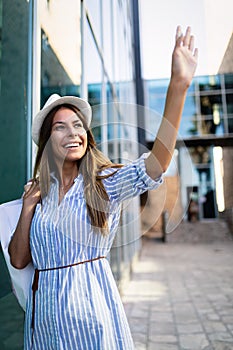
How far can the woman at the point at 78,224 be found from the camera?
963mm

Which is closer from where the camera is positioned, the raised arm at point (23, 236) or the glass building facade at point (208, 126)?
the raised arm at point (23, 236)

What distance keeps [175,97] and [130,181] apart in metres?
0.28

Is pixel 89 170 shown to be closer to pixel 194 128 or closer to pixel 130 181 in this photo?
pixel 130 181

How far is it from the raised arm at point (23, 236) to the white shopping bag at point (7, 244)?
0.09ft

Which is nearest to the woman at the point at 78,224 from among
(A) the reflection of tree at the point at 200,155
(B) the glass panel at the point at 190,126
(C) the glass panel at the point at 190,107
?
(B) the glass panel at the point at 190,126

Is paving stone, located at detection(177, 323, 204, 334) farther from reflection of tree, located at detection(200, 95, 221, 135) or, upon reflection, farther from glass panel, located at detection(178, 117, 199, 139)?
reflection of tree, located at detection(200, 95, 221, 135)

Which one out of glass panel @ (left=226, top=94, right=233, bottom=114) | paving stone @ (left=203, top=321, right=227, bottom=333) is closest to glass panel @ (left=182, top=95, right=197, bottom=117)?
glass panel @ (left=226, top=94, right=233, bottom=114)

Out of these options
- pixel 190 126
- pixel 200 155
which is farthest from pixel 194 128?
pixel 200 155

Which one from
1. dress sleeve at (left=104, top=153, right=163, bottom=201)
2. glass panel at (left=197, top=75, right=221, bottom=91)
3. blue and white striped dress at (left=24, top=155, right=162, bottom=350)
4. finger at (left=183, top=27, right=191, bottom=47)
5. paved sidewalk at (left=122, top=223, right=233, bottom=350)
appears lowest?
paved sidewalk at (left=122, top=223, right=233, bottom=350)

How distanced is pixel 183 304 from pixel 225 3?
347cm

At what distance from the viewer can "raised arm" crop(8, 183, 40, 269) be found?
1.03 meters

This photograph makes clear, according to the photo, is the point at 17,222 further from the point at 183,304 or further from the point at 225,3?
the point at 183,304

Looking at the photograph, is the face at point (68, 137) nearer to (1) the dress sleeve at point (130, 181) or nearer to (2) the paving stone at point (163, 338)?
(1) the dress sleeve at point (130, 181)

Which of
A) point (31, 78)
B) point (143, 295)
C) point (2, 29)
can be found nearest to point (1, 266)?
point (31, 78)
